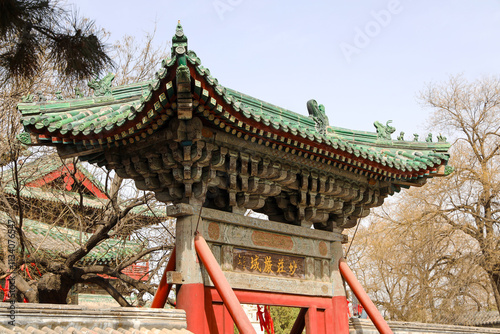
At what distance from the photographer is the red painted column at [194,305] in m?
6.73

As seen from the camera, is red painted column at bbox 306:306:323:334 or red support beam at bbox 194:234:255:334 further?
red painted column at bbox 306:306:323:334

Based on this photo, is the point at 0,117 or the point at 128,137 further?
the point at 0,117

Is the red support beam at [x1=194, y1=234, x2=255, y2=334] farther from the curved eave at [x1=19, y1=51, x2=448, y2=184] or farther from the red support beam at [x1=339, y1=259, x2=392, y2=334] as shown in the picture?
the red support beam at [x1=339, y1=259, x2=392, y2=334]

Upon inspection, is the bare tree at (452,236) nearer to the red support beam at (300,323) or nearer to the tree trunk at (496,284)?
the tree trunk at (496,284)

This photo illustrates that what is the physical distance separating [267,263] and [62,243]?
29.0 feet

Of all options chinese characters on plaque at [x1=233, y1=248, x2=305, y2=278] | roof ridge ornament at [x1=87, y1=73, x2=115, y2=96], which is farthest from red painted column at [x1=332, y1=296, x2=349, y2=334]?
roof ridge ornament at [x1=87, y1=73, x2=115, y2=96]

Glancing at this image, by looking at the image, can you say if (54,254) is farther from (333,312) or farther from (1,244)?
(333,312)

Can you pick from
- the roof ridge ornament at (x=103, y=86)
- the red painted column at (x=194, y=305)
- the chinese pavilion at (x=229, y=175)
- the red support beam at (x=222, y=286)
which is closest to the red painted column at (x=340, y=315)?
the chinese pavilion at (x=229, y=175)

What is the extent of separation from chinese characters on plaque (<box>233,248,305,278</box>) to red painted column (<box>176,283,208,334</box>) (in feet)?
2.60

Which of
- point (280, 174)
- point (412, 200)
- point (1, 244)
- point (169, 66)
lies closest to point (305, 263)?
point (280, 174)

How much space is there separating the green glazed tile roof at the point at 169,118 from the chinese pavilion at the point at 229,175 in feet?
0.06

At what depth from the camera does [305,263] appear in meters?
8.50

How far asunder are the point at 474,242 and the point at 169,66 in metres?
18.2

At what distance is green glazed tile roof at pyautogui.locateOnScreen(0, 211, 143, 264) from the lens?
13633 mm
